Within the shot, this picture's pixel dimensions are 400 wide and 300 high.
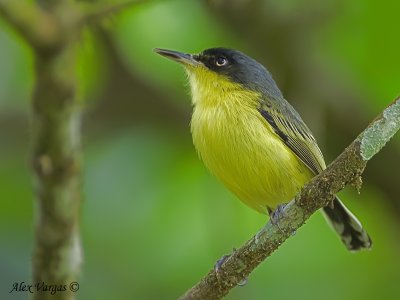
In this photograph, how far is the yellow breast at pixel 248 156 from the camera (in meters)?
4.96

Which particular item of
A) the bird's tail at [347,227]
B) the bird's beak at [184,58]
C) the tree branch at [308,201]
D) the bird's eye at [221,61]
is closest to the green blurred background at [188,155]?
the bird's beak at [184,58]

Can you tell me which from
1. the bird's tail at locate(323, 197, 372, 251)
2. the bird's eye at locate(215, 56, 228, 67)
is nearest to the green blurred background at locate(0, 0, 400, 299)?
the bird's eye at locate(215, 56, 228, 67)

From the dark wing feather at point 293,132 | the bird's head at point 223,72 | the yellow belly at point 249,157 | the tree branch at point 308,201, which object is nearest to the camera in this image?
the tree branch at point 308,201

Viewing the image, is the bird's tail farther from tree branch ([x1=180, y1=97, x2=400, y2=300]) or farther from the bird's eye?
tree branch ([x1=180, y1=97, x2=400, y2=300])

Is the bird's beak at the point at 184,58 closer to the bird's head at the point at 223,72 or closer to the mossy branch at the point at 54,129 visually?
the bird's head at the point at 223,72

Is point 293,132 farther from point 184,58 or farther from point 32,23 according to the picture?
point 32,23

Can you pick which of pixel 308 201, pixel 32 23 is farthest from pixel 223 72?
pixel 32 23

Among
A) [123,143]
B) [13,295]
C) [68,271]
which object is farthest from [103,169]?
[68,271]

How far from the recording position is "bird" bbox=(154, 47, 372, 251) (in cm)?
498

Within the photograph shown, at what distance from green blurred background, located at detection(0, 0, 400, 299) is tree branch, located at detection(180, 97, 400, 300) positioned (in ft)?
4.88

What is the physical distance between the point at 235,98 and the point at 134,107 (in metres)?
1.72

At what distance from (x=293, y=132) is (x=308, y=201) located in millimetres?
1696

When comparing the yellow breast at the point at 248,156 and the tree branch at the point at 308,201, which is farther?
the yellow breast at the point at 248,156

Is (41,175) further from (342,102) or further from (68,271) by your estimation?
(342,102)
